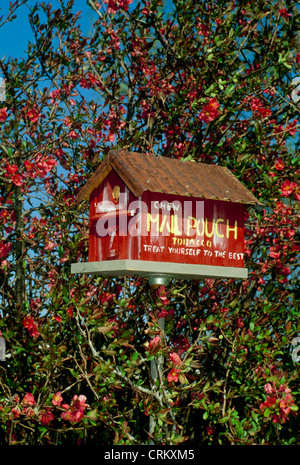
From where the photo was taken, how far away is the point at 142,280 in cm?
562

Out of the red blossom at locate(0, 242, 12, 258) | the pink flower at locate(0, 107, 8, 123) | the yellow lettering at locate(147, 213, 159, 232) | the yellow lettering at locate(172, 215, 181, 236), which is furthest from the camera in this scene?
the red blossom at locate(0, 242, 12, 258)

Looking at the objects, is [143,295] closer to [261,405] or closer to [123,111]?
[261,405]

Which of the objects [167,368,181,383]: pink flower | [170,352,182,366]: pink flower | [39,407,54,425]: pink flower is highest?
[170,352,182,366]: pink flower

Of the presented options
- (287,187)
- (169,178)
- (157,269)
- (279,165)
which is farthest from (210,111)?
(157,269)

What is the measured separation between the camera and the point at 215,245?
4.36 metres

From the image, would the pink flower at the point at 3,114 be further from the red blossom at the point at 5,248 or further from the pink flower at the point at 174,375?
the pink flower at the point at 174,375

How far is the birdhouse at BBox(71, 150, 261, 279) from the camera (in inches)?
160

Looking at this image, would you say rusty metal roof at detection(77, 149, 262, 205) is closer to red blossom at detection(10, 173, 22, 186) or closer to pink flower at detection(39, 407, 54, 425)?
red blossom at detection(10, 173, 22, 186)

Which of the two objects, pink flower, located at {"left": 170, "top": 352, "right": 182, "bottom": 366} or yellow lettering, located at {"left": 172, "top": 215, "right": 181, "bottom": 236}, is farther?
pink flower, located at {"left": 170, "top": 352, "right": 182, "bottom": 366}

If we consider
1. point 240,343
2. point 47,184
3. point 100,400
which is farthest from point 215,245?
point 47,184

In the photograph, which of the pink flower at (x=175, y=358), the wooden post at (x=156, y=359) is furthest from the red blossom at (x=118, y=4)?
the pink flower at (x=175, y=358)

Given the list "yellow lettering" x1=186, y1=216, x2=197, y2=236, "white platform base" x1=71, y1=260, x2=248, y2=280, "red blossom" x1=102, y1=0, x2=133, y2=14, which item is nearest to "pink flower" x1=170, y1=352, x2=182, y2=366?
"white platform base" x1=71, y1=260, x2=248, y2=280

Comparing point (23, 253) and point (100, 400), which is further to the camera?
point (23, 253)

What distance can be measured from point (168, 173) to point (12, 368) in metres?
2.43
